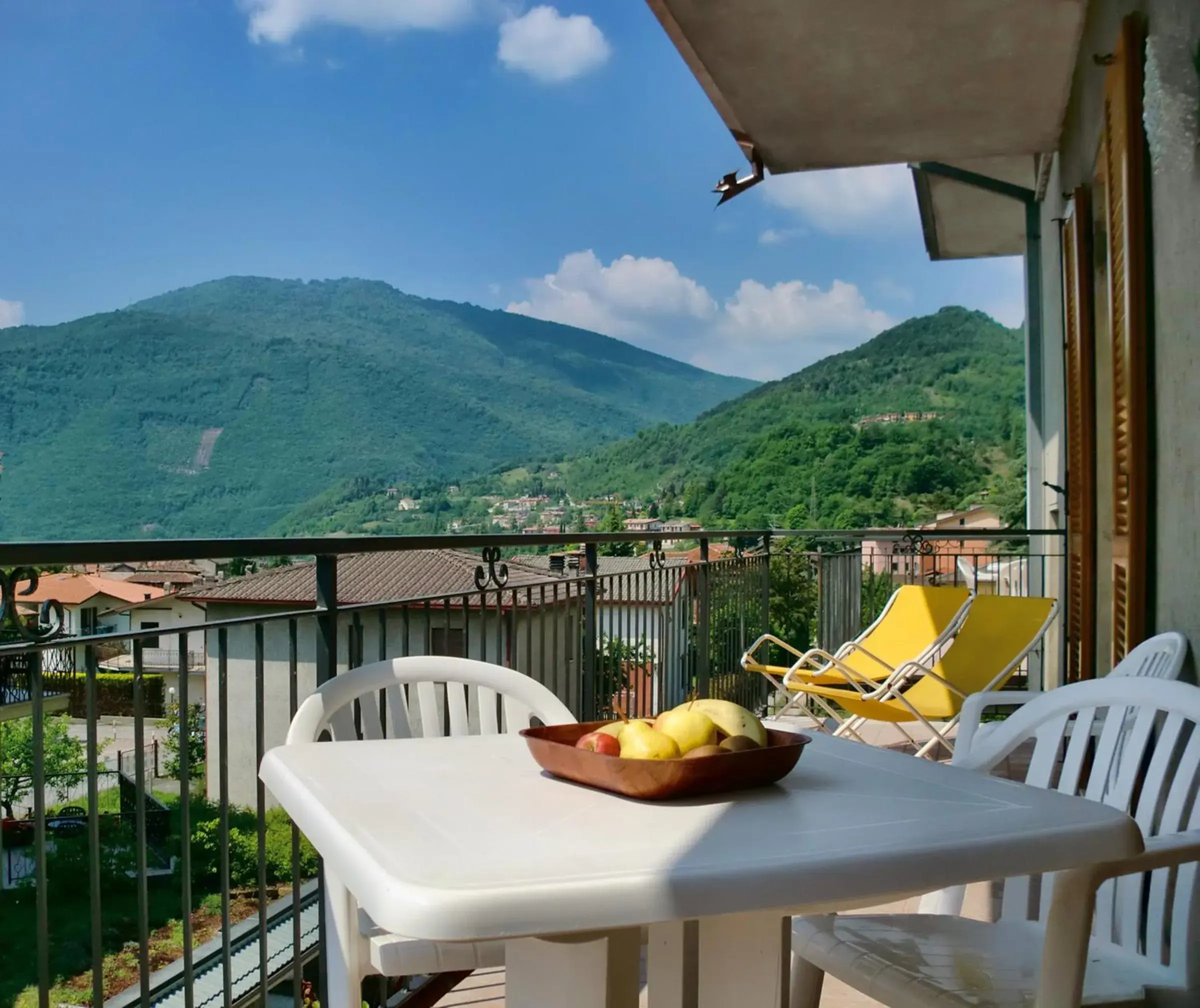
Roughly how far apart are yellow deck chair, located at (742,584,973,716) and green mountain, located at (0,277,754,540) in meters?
42.9

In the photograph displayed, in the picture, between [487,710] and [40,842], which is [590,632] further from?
[40,842]

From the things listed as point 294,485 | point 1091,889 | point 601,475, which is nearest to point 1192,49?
point 1091,889

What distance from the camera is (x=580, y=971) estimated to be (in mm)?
1115

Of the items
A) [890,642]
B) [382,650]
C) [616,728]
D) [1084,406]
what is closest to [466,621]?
[382,650]

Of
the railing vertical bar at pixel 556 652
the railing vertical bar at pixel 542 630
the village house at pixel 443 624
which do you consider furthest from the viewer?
the railing vertical bar at pixel 556 652

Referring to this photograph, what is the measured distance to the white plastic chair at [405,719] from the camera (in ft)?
4.91

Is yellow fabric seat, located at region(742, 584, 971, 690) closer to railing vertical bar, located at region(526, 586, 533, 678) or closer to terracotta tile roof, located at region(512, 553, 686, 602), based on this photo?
terracotta tile roof, located at region(512, 553, 686, 602)

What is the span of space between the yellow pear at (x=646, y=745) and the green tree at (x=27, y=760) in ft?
2.77

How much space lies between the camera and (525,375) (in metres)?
68.3

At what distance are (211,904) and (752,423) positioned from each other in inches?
981

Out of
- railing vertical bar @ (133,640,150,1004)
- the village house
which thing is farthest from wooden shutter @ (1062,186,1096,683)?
railing vertical bar @ (133,640,150,1004)

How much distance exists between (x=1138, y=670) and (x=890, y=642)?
9.05ft

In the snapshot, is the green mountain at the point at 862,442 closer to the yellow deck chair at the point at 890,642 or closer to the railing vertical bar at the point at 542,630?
the yellow deck chair at the point at 890,642

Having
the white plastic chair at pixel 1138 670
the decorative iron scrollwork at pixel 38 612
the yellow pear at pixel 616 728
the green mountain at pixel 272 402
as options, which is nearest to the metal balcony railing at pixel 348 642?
the decorative iron scrollwork at pixel 38 612
